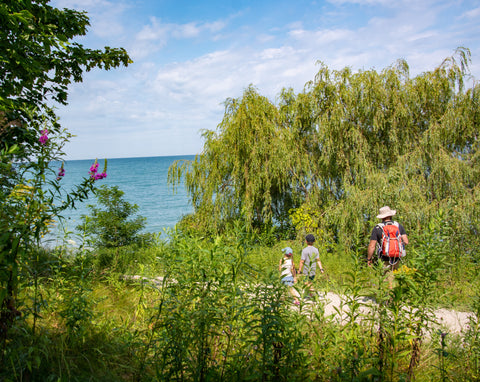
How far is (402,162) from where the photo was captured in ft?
28.0

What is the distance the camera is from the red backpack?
5.12 m

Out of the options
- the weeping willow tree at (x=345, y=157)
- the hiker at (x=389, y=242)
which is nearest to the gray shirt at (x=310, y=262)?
the hiker at (x=389, y=242)

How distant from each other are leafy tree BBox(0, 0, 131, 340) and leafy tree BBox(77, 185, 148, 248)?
2670 mm

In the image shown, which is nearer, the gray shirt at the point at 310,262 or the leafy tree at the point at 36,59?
the gray shirt at the point at 310,262

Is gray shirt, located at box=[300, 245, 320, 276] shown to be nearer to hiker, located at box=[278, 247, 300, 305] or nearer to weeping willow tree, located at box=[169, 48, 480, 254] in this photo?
hiker, located at box=[278, 247, 300, 305]

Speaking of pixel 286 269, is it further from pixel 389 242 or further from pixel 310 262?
pixel 389 242

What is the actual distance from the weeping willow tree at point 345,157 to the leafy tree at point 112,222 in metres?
2.13

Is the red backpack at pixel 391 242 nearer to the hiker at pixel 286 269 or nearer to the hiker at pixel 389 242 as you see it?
the hiker at pixel 389 242

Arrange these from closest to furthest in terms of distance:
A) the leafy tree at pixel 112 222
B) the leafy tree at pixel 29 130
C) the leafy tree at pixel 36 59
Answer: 1. the leafy tree at pixel 29 130
2. the leafy tree at pixel 36 59
3. the leafy tree at pixel 112 222

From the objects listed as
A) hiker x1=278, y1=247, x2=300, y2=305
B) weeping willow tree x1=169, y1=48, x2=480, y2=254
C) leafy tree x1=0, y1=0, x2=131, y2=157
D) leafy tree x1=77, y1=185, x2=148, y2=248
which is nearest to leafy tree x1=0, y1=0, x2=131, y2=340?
leafy tree x1=0, y1=0, x2=131, y2=157

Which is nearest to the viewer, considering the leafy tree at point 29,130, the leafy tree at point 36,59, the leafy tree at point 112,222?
the leafy tree at point 29,130

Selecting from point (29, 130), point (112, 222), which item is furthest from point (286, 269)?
point (112, 222)

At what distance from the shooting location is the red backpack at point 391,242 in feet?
16.8

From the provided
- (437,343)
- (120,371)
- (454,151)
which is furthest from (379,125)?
(120,371)
